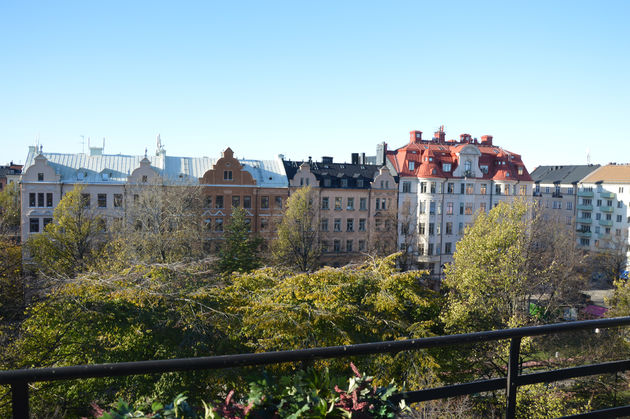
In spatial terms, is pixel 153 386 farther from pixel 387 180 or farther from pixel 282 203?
pixel 387 180

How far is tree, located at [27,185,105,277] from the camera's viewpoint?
93.4 feet

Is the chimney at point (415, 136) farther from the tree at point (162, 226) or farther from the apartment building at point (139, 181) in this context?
the tree at point (162, 226)

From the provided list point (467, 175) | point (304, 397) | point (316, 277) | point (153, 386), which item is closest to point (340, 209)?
point (467, 175)

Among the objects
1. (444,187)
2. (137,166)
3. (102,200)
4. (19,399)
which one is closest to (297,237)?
(137,166)

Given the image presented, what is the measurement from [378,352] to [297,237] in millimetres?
34717

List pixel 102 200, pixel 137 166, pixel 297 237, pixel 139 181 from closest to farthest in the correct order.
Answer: pixel 297 237, pixel 139 181, pixel 102 200, pixel 137 166

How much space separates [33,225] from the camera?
37.9m

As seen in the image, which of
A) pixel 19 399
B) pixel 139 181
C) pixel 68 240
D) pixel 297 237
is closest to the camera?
pixel 19 399

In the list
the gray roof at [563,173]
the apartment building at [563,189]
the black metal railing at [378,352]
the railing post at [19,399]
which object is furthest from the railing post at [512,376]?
the gray roof at [563,173]

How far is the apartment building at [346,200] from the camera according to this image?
145ft

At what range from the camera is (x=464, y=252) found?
2414 centimetres

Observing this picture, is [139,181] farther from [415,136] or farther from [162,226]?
[415,136]

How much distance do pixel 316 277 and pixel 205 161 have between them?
29856 millimetres

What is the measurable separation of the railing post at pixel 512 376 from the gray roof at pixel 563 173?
6863cm
